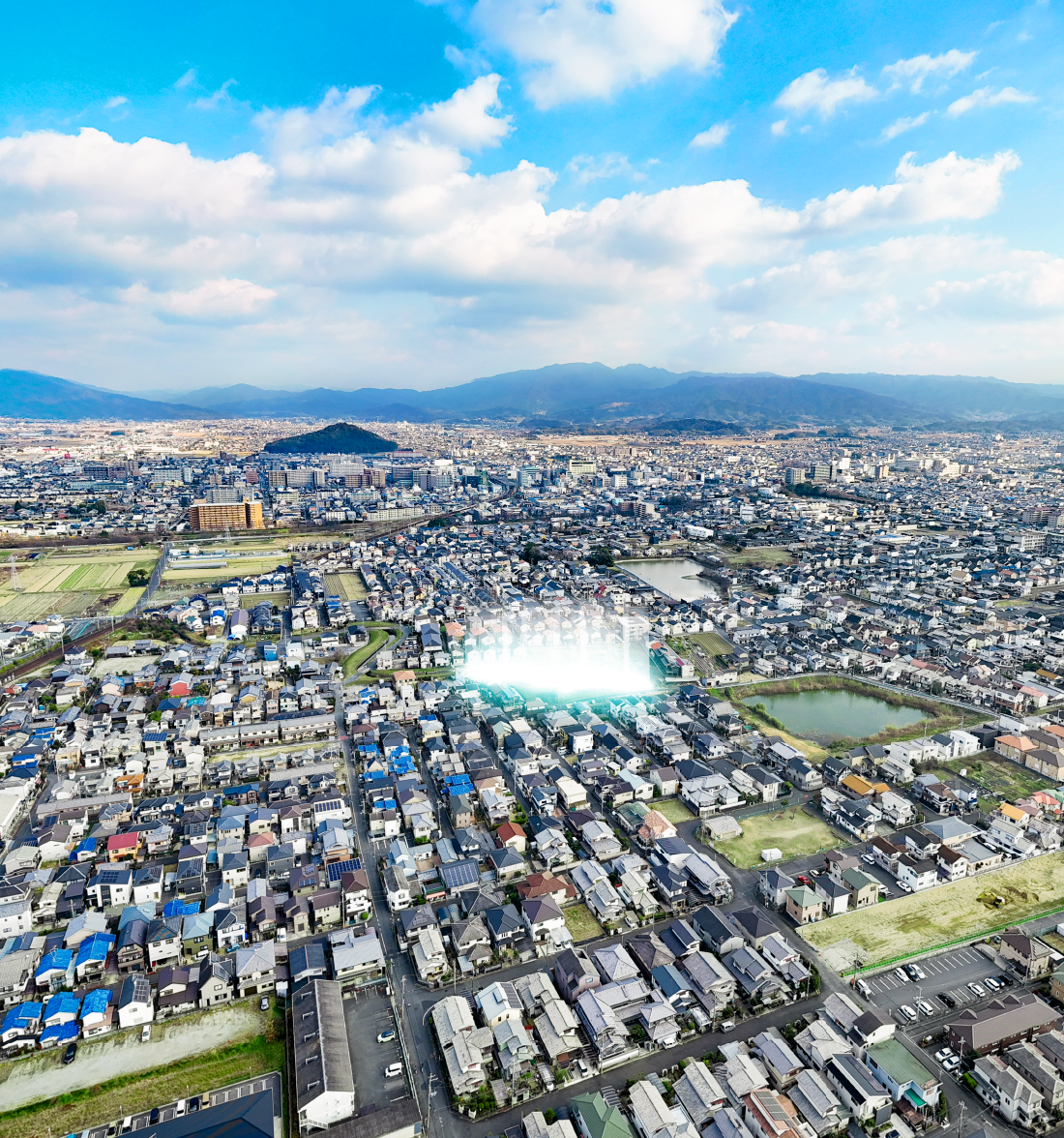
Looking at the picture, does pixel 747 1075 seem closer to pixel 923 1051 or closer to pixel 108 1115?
pixel 923 1051

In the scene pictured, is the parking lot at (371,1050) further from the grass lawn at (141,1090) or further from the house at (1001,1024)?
the house at (1001,1024)

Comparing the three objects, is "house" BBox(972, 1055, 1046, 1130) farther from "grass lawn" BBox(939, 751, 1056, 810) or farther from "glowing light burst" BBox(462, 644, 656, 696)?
"glowing light burst" BBox(462, 644, 656, 696)

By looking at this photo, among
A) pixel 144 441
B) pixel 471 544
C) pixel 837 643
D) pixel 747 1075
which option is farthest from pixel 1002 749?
pixel 144 441

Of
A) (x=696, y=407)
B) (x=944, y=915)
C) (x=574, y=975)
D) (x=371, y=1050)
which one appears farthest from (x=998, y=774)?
(x=696, y=407)

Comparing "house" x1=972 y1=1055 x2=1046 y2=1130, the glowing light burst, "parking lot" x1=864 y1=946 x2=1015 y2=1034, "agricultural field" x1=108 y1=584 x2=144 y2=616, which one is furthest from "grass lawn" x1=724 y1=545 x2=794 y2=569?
"agricultural field" x1=108 y1=584 x2=144 y2=616

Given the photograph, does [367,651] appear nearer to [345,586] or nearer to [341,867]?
[345,586]

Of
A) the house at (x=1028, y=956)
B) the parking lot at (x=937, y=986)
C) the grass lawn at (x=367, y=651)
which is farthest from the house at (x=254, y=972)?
the grass lawn at (x=367, y=651)

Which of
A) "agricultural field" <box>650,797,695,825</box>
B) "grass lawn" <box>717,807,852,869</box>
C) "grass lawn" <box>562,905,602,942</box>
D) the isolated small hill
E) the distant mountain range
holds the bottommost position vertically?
"grass lawn" <box>562,905,602,942</box>
